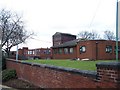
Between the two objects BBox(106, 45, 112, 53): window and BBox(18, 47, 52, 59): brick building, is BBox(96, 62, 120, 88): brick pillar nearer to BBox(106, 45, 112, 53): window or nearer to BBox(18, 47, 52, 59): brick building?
BBox(106, 45, 112, 53): window

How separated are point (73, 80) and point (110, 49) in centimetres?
3315

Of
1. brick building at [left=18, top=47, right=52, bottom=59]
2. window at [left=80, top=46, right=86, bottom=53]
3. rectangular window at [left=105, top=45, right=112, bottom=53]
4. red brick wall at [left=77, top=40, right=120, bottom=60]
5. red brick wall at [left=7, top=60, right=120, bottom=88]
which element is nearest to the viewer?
red brick wall at [left=7, top=60, right=120, bottom=88]

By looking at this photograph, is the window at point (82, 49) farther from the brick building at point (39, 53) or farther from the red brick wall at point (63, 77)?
the brick building at point (39, 53)

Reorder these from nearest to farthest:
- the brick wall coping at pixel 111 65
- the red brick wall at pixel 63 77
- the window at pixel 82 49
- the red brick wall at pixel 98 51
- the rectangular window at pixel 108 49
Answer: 1. the brick wall coping at pixel 111 65
2. the red brick wall at pixel 63 77
3. the red brick wall at pixel 98 51
4. the rectangular window at pixel 108 49
5. the window at pixel 82 49

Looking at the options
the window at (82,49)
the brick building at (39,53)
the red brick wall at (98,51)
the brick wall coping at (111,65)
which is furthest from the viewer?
the brick building at (39,53)

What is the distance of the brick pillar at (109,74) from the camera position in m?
7.46

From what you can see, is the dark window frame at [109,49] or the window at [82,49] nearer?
the dark window frame at [109,49]

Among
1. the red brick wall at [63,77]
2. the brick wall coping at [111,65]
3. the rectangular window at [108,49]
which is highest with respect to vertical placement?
the rectangular window at [108,49]

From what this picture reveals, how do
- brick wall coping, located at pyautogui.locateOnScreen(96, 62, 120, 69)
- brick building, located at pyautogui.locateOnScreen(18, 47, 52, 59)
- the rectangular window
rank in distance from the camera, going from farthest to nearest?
brick building, located at pyautogui.locateOnScreen(18, 47, 52, 59) → the rectangular window → brick wall coping, located at pyautogui.locateOnScreen(96, 62, 120, 69)

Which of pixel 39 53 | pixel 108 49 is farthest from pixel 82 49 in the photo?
pixel 39 53

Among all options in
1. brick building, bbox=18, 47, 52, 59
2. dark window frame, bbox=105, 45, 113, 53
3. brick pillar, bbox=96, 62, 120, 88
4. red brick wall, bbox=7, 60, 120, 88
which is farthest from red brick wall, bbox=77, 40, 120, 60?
brick pillar, bbox=96, 62, 120, 88

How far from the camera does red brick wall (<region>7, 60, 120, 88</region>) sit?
816 cm

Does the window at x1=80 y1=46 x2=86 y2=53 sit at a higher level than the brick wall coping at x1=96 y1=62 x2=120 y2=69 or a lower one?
higher

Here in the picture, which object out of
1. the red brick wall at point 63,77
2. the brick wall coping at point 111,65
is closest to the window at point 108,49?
the red brick wall at point 63,77
